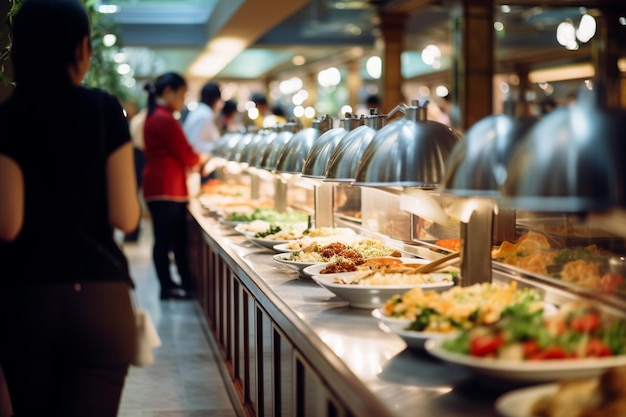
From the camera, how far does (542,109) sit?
12.5 meters

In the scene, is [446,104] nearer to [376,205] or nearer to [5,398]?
[376,205]

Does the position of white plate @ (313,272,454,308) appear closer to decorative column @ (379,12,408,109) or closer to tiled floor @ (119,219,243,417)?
tiled floor @ (119,219,243,417)

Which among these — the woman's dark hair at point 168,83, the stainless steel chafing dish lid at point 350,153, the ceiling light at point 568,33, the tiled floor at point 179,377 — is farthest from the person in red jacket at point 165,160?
the ceiling light at point 568,33

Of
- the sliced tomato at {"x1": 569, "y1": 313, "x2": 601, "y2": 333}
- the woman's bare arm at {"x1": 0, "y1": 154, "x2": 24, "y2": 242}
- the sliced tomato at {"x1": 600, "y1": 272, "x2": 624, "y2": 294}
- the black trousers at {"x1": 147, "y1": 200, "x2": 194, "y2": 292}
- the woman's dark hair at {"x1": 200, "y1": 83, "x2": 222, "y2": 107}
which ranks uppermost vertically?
the woman's dark hair at {"x1": 200, "y1": 83, "x2": 222, "y2": 107}

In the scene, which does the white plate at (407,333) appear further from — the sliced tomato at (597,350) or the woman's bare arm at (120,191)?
the woman's bare arm at (120,191)

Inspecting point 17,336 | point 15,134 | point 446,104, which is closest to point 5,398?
point 17,336

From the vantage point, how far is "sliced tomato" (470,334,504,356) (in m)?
2.16

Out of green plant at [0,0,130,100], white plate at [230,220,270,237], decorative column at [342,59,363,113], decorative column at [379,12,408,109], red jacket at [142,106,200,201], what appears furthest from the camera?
decorative column at [342,59,363,113]

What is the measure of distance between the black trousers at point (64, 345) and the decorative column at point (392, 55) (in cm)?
1200

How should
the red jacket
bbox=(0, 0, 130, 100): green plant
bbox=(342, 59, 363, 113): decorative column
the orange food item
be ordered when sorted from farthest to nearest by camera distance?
bbox=(342, 59, 363, 113): decorative column < the red jacket < bbox=(0, 0, 130, 100): green plant < the orange food item

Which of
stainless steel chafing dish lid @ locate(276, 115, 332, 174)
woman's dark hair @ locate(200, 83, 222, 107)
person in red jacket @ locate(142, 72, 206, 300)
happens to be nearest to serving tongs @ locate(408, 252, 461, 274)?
stainless steel chafing dish lid @ locate(276, 115, 332, 174)

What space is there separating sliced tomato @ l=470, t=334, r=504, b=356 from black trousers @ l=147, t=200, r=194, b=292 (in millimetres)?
6630

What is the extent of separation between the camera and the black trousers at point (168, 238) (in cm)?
862

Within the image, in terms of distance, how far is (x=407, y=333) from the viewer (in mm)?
2545
